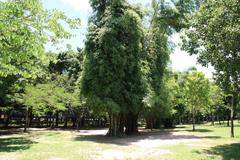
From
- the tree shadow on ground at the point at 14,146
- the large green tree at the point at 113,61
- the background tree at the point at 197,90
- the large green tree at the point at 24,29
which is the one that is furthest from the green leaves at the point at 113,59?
the large green tree at the point at 24,29

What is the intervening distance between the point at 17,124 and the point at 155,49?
24838mm

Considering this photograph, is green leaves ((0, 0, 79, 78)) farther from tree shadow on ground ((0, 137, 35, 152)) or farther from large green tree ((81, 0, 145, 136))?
large green tree ((81, 0, 145, 136))

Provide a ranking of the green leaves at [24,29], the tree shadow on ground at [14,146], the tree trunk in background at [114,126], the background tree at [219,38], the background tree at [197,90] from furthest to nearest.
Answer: the background tree at [197,90], the tree trunk in background at [114,126], the tree shadow on ground at [14,146], the background tree at [219,38], the green leaves at [24,29]

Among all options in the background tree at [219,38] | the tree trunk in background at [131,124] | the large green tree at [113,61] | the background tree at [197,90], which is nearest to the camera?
the background tree at [219,38]

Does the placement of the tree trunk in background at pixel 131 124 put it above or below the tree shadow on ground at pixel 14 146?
above

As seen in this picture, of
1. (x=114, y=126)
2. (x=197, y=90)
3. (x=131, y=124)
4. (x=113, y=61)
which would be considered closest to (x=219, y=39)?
(x=113, y=61)

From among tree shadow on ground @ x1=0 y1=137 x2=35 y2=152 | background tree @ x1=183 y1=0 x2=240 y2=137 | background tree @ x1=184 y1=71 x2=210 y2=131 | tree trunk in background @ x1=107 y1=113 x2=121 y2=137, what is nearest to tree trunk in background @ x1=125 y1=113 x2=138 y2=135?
tree trunk in background @ x1=107 y1=113 x2=121 y2=137

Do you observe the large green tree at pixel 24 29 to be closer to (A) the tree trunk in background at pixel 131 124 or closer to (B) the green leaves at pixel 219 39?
(B) the green leaves at pixel 219 39

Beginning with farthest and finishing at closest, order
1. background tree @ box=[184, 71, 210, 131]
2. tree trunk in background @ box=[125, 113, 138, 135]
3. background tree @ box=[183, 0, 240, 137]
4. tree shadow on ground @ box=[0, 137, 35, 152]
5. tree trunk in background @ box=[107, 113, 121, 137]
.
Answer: background tree @ box=[184, 71, 210, 131] → tree trunk in background @ box=[125, 113, 138, 135] → tree trunk in background @ box=[107, 113, 121, 137] → tree shadow on ground @ box=[0, 137, 35, 152] → background tree @ box=[183, 0, 240, 137]

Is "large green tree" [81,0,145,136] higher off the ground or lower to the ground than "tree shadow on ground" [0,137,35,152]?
higher

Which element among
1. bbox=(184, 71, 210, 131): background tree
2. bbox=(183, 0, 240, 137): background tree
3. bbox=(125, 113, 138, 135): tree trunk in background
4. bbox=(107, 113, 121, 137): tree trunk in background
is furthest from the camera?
bbox=(184, 71, 210, 131): background tree

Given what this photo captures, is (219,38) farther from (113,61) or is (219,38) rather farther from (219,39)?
(113,61)

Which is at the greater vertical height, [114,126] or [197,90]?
[197,90]

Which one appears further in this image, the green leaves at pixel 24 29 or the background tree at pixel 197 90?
the background tree at pixel 197 90
